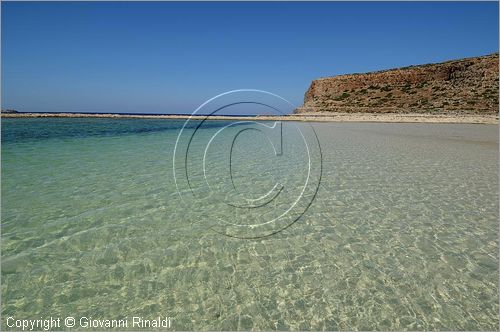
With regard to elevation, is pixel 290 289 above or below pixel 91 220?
below

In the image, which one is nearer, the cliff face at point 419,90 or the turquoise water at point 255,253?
the turquoise water at point 255,253

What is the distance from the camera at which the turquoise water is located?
3.57 metres

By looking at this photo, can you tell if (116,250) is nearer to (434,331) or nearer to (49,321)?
(49,321)

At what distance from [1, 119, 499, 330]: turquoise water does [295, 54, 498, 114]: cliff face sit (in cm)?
5235

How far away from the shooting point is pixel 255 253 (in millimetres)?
4980

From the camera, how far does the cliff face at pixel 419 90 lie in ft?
Result: 173

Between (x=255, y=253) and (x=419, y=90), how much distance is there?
2814 inches

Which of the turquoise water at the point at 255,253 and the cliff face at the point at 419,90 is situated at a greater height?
the cliff face at the point at 419,90

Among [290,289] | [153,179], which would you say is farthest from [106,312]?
[153,179]

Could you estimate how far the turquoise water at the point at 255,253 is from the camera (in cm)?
357

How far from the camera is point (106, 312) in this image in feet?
11.5

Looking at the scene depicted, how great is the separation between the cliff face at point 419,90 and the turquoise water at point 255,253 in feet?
172

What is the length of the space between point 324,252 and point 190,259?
226cm

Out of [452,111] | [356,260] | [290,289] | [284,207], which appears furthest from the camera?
[452,111]
